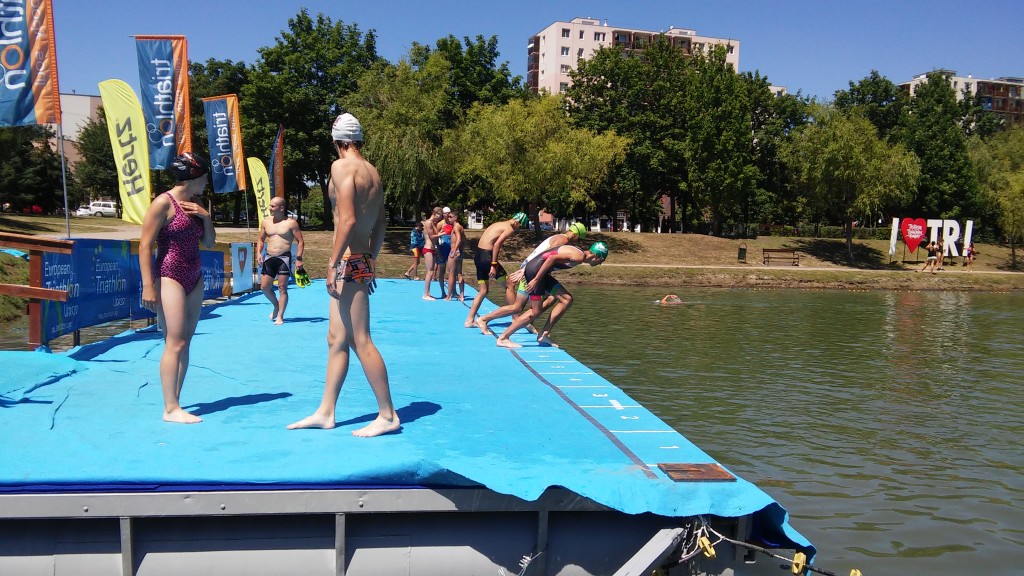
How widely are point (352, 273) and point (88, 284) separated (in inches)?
232

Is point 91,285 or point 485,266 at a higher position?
point 485,266

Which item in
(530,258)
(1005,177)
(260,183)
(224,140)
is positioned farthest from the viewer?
(1005,177)

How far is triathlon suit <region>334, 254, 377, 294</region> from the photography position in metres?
5.10

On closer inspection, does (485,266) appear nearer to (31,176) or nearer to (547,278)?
(547,278)

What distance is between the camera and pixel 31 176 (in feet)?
183

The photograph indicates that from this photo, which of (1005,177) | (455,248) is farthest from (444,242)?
(1005,177)

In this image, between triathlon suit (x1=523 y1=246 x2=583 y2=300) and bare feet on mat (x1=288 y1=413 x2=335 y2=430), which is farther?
triathlon suit (x1=523 y1=246 x2=583 y2=300)

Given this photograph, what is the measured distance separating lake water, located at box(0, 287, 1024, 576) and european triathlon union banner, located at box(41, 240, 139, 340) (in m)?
3.64

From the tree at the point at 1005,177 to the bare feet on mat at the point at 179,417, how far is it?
5147 centimetres

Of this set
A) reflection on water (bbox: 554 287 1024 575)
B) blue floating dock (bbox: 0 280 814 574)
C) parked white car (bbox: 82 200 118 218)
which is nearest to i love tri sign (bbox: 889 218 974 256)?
reflection on water (bbox: 554 287 1024 575)

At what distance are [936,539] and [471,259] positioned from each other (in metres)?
33.9

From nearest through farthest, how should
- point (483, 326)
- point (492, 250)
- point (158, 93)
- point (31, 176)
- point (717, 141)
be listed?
point (483, 326), point (492, 250), point (158, 93), point (717, 141), point (31, 176)

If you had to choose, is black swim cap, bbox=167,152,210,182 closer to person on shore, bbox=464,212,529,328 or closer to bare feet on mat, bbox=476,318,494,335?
bare feet on mat, bbox=476,318,494,335

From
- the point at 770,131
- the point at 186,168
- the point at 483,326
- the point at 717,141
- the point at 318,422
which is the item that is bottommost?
the point at 483,326
